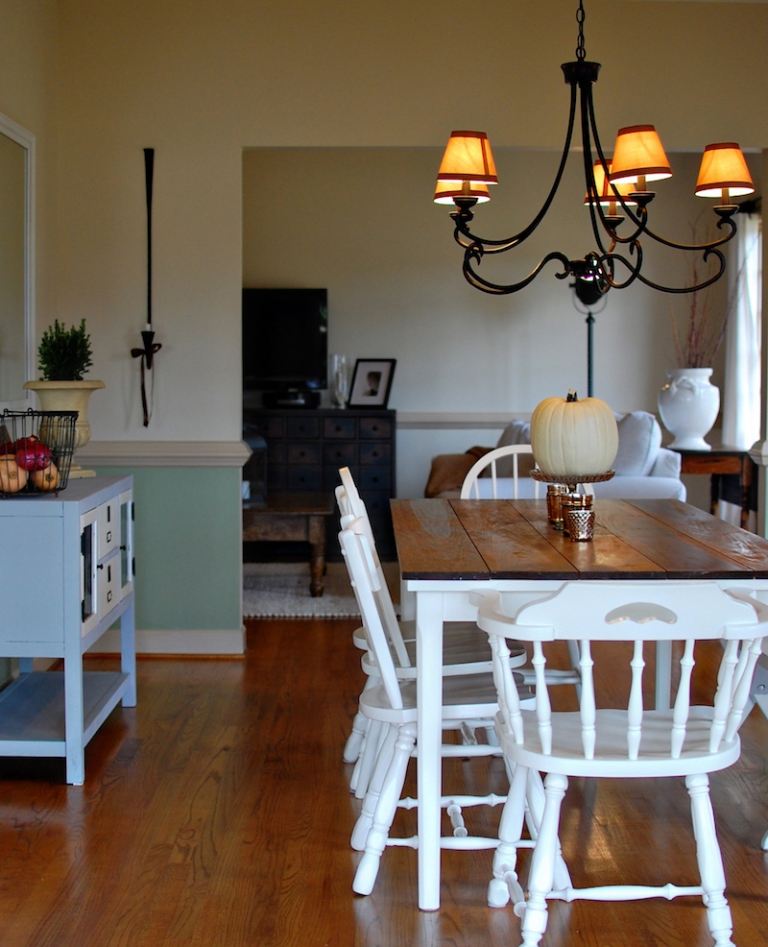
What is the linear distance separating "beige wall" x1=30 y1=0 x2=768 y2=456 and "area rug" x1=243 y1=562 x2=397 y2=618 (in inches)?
46.2

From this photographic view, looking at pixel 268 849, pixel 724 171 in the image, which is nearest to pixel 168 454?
pixel 268 849

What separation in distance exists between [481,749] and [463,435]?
5.17 m

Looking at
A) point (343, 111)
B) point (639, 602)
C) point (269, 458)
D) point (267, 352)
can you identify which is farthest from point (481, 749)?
point (267, 352)

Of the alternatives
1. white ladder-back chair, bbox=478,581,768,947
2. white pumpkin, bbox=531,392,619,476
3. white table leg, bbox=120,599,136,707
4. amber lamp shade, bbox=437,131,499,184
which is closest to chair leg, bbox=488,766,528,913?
white ladder-back chair, bbox=478,581,768,947


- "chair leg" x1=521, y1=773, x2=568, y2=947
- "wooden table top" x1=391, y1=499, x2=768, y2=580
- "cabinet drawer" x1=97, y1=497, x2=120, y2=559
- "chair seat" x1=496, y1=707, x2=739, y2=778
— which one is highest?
"wooden table top" x1=391, y1=499, x2=768, y2=580

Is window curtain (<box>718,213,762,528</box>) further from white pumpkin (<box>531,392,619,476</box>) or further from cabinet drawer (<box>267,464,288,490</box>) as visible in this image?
white pumpkin (<box>531,392,619,476</box>)

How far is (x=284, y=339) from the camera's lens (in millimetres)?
7602

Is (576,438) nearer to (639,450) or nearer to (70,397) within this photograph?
(70,397)

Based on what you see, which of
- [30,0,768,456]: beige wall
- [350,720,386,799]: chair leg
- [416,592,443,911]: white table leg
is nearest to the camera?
[416,592,443,911]: white table leg

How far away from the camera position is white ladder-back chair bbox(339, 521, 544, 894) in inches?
97.7

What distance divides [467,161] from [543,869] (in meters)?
1.81

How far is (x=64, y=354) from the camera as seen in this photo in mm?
4051

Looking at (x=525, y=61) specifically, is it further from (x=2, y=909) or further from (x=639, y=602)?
(x=2, y=909)

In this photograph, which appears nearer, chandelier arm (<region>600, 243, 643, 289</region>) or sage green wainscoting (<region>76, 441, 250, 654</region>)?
chandelier arm (<region>600, 243, 643, 289</region>)
